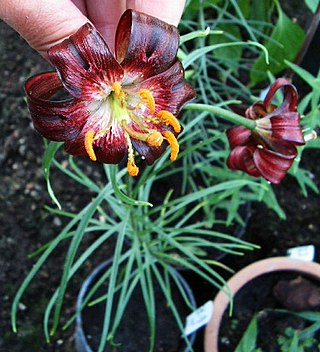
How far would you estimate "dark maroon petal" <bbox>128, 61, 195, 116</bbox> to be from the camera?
643mm

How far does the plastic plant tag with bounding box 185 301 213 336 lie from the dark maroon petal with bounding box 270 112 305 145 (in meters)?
0.41

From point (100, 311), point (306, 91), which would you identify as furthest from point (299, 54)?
point (100, 311)

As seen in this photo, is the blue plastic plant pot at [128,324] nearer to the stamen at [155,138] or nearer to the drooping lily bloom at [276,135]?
the drooping lily bloom at [276,135]

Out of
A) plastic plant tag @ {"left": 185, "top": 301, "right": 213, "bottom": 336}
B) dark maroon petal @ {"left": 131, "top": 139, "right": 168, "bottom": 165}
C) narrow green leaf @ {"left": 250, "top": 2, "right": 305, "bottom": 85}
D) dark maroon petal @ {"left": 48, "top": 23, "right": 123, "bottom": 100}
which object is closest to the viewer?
dark maroon petal @ {"left": 48, "top": 23, "right": 123, "bottom": 100}

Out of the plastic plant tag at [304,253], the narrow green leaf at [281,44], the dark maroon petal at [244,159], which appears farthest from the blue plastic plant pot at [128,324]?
the narrow green leaf at [281,44]

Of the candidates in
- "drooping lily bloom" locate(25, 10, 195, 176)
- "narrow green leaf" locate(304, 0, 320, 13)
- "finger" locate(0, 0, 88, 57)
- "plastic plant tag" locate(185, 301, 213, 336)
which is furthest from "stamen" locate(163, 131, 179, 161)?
"narrow green leaf" locate(304, 0, 320, 13)

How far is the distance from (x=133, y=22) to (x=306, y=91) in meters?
1.01

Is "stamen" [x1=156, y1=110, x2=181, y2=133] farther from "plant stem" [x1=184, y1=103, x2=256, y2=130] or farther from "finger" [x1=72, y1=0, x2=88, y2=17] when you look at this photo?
"finger" [x1=72, y1=0, x2=88, y2=17]

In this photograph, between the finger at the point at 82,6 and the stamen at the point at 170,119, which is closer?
the stamen at the point at 170,119

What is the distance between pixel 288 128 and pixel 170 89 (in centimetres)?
21

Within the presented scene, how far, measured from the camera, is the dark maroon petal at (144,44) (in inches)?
23.3

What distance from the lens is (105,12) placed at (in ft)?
2.63

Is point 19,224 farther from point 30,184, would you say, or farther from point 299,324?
point 299,324

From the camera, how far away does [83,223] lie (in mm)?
815
